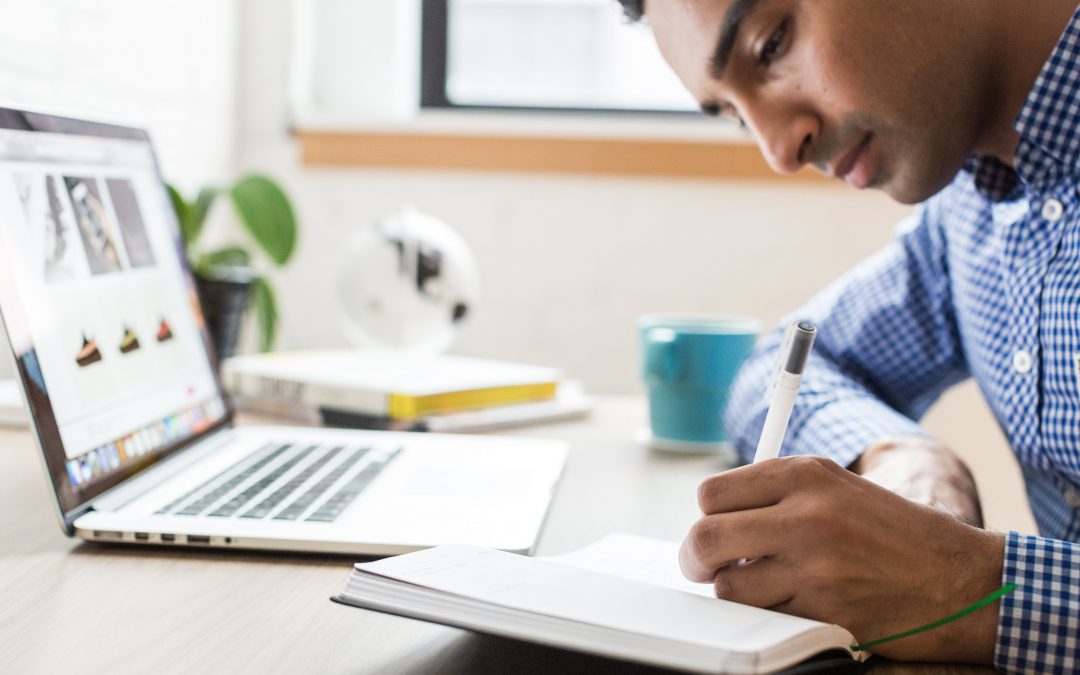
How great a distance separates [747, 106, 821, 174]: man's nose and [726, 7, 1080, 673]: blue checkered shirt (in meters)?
0.17

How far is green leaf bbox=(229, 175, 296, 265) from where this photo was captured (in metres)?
1.26

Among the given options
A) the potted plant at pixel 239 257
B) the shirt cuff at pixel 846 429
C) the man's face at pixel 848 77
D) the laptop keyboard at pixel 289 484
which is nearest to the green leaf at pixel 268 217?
the potted plant at pixel 239 257

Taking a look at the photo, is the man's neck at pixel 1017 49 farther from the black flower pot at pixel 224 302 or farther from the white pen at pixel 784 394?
the black flower pot at pixel 224 302

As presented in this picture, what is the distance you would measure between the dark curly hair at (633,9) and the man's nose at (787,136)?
15cm

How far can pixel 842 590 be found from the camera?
1.63ft

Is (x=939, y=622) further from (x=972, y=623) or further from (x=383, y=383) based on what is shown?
(x=383, y=383)

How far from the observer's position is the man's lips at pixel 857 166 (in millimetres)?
931

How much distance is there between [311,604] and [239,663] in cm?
8

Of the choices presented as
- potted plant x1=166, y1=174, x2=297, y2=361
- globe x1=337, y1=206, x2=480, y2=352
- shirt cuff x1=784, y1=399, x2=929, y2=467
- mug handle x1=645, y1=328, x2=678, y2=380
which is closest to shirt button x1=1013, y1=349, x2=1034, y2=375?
shirt cuff x1=784, y1=399, x2=929, y2=467

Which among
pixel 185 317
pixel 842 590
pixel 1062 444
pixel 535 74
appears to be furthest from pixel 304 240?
pixel 842 590

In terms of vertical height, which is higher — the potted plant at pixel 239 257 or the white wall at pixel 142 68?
→ the white wall at pixel 142 68

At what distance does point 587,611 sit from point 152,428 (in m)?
0.45

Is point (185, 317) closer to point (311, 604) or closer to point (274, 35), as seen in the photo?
point (311, 604)

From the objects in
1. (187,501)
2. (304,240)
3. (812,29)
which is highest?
(812,29)
